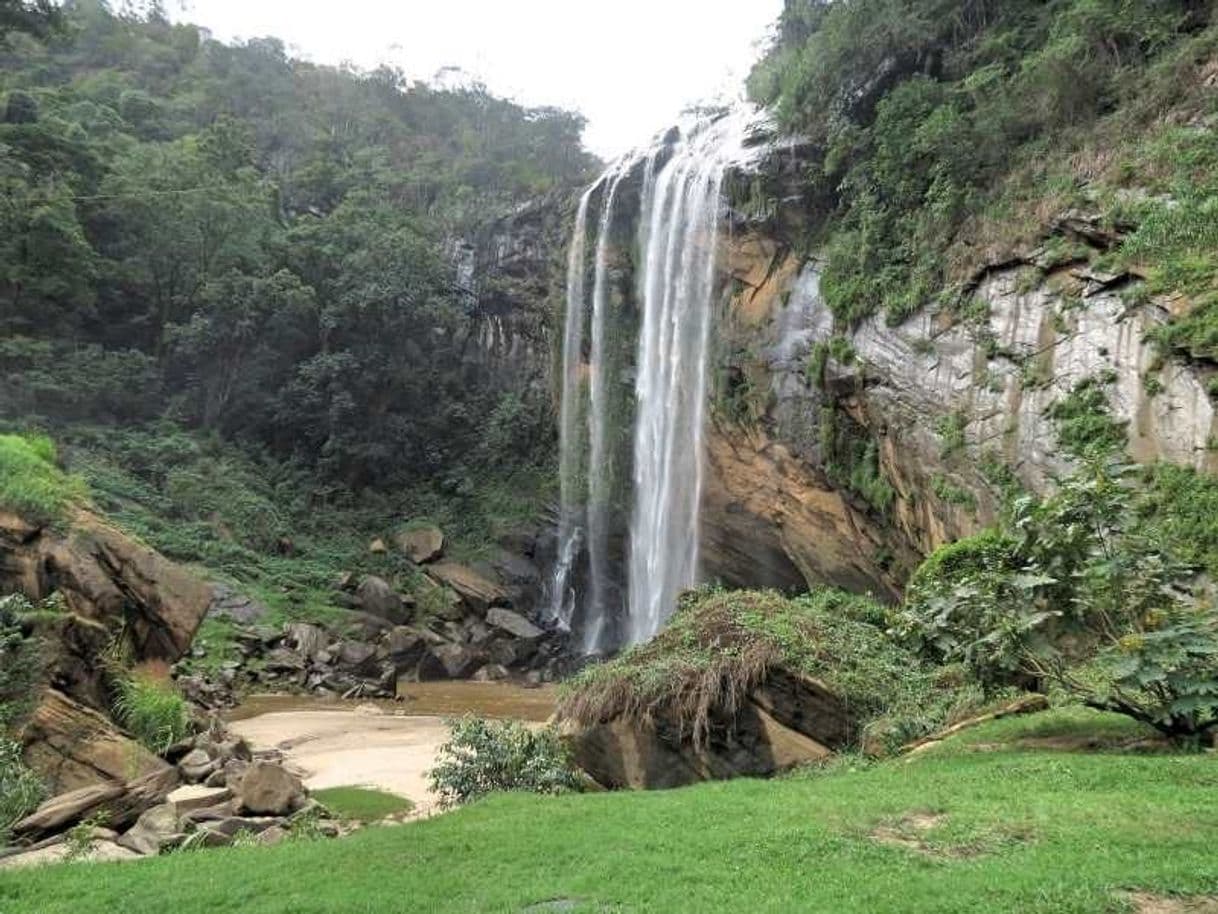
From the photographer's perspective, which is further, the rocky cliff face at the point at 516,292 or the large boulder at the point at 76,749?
the rocky cliff face at the point at 516,292

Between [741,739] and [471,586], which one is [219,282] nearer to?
[471,586]

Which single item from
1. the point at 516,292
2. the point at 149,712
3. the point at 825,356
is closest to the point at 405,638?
the point at 149,712

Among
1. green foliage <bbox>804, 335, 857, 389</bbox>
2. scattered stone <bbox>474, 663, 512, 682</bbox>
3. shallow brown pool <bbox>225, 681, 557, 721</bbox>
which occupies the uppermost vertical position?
green foliage <bbox>804, 335, 857, 389</bbox>

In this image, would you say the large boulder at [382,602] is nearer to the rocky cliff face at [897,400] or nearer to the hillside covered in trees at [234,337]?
the hillside covered in trees at [234,337]

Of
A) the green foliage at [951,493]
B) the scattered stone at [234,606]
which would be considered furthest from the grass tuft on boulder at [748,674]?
the scattered stone at [234,606]

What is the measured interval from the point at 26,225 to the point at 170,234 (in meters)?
5.35

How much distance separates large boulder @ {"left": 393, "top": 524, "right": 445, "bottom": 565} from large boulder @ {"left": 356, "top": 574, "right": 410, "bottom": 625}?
338 centimetres

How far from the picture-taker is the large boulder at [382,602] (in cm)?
2489

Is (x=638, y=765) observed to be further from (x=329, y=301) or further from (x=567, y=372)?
(x=329, y=301)

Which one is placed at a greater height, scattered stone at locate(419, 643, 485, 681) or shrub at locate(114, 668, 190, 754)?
shrub at locate(114, 668, 190, 754)

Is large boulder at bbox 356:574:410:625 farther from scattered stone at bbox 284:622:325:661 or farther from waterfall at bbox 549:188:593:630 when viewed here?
waterfall at bbox 549:188:593:630

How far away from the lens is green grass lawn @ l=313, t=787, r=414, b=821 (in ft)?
31.7

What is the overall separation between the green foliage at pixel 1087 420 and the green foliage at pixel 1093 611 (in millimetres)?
4281


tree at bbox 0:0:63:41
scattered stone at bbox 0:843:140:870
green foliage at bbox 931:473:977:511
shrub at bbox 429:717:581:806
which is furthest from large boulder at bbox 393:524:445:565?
scattered stone at bbox 0:843:140:870
